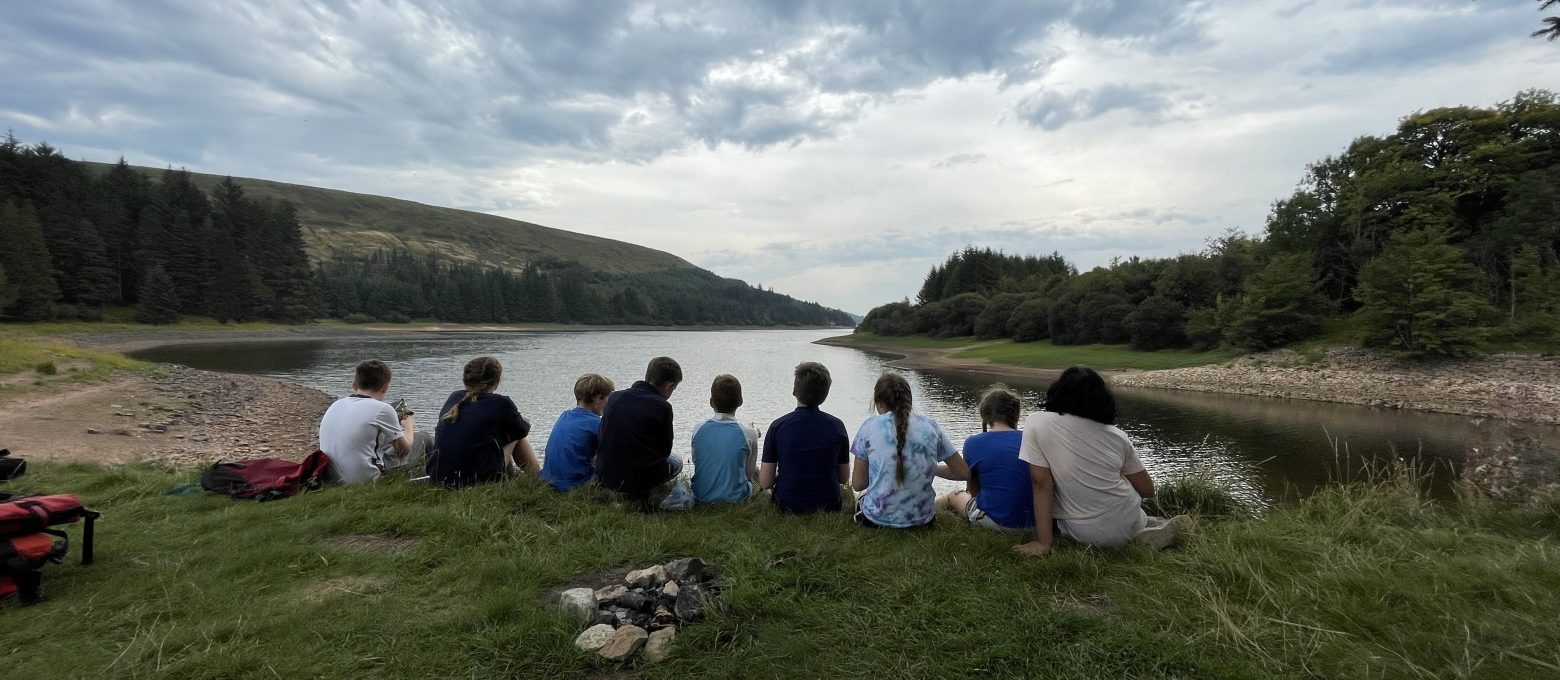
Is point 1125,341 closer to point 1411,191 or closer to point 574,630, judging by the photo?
point 1411,191

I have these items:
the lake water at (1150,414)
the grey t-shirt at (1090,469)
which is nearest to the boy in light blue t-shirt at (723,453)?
the grey t-shirt at (1090,469)

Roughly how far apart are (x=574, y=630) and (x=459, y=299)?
427 ft

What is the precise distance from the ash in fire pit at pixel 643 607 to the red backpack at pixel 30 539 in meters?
2.72

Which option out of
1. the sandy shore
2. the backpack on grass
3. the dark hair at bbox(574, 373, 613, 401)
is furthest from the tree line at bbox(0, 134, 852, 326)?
the sandy shore

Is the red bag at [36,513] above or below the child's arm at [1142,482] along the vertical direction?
below

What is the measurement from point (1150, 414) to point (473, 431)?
84.8 feet

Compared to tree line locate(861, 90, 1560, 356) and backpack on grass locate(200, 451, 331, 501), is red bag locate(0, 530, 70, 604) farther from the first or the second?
tree line locate(861, 90, 1560, 356)

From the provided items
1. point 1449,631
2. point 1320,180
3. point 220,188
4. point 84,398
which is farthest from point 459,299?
point 1449,631

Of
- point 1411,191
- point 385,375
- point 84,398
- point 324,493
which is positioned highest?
point 1411,191

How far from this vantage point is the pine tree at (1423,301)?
94.1ft

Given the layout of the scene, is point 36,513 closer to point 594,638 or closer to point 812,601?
→ point 594,638

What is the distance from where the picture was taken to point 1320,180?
163ft

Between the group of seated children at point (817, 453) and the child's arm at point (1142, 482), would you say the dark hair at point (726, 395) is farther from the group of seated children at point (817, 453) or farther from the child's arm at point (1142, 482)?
the child's arm at point (1142, 482)

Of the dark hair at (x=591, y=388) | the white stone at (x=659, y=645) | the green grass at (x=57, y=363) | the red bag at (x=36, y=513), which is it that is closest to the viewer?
the white stone at (x=659, y=645)
